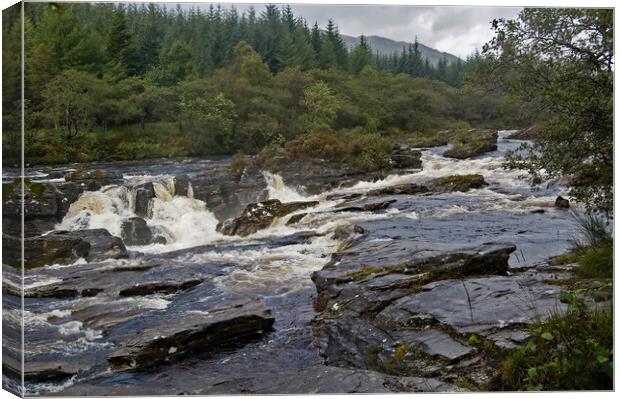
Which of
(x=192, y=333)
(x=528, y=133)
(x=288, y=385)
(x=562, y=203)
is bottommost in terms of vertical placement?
(x=288, y=385)

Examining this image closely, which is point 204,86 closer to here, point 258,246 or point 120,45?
point 120,45

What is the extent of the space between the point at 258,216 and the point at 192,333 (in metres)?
1.38

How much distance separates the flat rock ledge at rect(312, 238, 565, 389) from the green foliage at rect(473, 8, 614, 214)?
0.82 metres

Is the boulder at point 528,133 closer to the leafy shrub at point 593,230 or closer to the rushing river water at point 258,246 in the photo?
the rushing river water at point 258,246

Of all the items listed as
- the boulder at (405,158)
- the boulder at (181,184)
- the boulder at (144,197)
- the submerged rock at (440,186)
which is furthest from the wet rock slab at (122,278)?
the boulder at (405,158)

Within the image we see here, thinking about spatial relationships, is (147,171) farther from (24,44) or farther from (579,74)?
(579,74)

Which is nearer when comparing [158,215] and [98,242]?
[98,242]

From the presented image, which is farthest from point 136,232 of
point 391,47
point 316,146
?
point 391,47

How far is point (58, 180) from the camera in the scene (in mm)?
5250

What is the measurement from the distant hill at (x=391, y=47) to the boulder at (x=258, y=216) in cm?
151

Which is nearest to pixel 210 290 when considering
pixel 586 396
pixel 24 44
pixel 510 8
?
pixel 24 44

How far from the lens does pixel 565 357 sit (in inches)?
171

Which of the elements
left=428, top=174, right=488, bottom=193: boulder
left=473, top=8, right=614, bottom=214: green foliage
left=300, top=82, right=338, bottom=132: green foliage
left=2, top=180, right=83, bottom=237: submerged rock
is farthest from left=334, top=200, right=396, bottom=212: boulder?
left=2, top=180, right=83, bottom=237: submerged rock

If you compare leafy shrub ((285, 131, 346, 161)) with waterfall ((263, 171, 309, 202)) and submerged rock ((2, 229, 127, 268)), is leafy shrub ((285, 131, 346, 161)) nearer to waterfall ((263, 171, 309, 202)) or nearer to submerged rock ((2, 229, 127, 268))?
waterfall ((263, 171, 309, 202))
